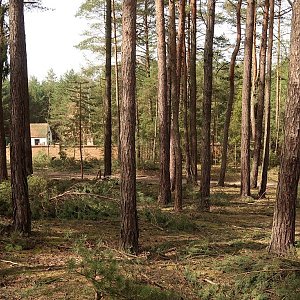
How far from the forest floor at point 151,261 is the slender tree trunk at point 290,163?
50cm

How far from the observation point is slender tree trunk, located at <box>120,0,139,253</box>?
7328mm

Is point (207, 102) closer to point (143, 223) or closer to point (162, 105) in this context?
point (162, 105)

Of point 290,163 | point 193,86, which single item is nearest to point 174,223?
point 290,163

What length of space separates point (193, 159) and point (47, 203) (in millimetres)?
13033

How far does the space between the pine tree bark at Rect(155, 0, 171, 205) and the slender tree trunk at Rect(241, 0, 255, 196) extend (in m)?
4.20

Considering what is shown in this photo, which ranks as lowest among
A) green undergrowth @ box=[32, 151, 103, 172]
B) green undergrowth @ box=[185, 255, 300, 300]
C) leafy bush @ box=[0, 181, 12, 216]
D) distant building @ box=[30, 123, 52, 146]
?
green undergrowth @ box=[32, 151, 103, 172]

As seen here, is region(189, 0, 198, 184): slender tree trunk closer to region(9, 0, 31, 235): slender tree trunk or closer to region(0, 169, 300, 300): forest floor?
region(0, 169, 300, 300): forest floor

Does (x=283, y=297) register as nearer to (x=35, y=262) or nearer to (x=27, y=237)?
(x=35, y=262)

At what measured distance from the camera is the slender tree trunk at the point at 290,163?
23.1 feet

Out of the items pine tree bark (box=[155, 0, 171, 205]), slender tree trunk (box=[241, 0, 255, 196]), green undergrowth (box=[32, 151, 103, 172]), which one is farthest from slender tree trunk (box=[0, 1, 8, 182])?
green undergrowth (box=[32, 151, 103, 172])

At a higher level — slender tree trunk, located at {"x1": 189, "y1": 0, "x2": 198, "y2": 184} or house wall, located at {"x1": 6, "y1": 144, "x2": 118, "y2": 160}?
slender tree trunk, located at {"x1": 189, "y1": 0, "x2": 198, "y2": 184}

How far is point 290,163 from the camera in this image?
283 inches

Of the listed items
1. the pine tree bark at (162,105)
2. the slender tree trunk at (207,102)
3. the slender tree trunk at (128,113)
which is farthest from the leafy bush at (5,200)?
the slender tree trunk at (207,102)

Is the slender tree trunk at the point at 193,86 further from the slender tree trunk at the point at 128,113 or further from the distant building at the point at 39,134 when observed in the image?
the distant building at the point at 39,134
